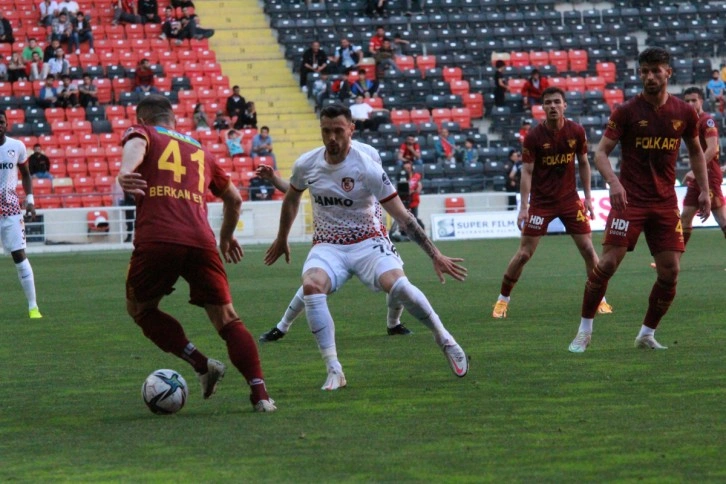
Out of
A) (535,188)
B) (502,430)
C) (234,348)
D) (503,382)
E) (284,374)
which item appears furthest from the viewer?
(535,188)

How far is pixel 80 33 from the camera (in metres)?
37.0

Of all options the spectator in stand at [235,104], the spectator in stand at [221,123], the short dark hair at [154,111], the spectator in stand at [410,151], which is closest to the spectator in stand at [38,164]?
the spectator in stand at [221,123]

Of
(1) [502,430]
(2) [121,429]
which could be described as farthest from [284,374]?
(1) [502,430]

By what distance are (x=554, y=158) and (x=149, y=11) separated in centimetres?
2641

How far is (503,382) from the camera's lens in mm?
9102

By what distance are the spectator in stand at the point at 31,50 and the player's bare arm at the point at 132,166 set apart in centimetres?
2868

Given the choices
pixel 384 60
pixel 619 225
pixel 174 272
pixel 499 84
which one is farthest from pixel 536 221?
pixel 384 60

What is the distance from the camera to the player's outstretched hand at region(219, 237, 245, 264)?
8.58 m

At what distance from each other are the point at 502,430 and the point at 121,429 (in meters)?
2.12

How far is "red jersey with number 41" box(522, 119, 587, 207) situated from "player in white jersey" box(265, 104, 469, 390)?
4.63 meters

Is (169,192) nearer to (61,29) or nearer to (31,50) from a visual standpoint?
(31,50)

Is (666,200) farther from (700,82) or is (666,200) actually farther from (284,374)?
(700,82)

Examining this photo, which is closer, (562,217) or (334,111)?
(334,111)

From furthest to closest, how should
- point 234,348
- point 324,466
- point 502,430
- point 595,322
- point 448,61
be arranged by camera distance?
1. point 448,61
2. point 595,322
3. point 234,348
4. point 502,430
5. point 324,466
